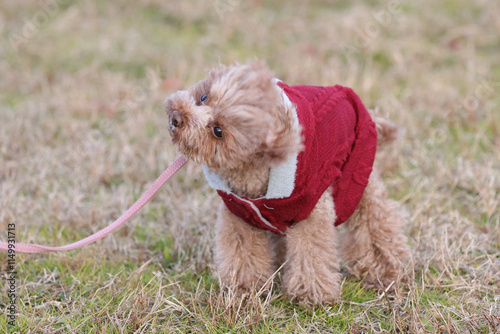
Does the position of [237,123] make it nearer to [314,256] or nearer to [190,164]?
[314,256]

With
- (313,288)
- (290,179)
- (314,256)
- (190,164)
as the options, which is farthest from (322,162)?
(190,164)

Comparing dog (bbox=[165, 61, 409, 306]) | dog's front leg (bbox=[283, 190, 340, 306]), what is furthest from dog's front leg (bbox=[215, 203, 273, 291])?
dog's front leg (bbox=[283, 190, 340, 306])

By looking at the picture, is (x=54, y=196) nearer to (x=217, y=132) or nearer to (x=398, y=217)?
(x=217, y=132)

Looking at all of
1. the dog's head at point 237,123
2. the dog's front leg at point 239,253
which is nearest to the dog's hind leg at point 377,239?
the dog's front leg at point 239,253

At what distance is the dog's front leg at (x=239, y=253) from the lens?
259cm

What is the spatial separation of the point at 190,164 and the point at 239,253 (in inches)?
59.7

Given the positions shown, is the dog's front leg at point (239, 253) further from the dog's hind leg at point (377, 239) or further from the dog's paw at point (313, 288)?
the dog's hind leg at point (377, 239)

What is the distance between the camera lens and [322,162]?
2.40 metres

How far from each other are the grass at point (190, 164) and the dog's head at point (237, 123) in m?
0.37

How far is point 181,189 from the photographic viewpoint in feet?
12.6

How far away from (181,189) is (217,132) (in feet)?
5.80

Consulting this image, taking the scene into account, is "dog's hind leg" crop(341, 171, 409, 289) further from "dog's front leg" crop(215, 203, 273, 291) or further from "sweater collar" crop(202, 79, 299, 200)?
"sweater collar" crop(202, 79, 299, 200)

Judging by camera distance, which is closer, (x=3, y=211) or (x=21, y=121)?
(x=3, y=211)

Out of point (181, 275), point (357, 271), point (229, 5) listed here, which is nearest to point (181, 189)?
point (181, 275)
